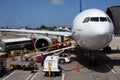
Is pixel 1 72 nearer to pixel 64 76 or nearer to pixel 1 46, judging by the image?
pixel 64 76

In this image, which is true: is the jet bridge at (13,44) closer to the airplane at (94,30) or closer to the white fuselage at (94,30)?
the airplane at (94,30)

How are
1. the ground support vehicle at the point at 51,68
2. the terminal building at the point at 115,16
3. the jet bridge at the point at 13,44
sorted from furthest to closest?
1. the terminal building at the point at 115,16
2. the jet bridge at the point at 13,44
3. the ground support vehicle at the point at 51,68

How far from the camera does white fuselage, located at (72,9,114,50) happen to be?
52.9ft

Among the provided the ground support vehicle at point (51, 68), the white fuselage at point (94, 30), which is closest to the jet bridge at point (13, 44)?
the ground support vehicle at point (51, 68)

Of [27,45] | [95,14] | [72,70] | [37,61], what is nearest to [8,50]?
[27,45]

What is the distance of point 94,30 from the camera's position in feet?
53.1

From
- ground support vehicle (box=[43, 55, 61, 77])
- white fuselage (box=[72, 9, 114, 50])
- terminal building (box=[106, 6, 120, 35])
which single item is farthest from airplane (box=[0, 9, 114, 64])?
terminal building (box=[106, 6, 120, 35])

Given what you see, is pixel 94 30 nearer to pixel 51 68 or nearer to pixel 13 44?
pixel 51 68

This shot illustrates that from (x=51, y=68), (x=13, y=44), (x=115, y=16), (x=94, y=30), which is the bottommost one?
(x=51, y=68)

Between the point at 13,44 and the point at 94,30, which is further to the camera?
the point at 13,44

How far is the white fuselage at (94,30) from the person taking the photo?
1611 cm

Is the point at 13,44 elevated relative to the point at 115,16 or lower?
lower

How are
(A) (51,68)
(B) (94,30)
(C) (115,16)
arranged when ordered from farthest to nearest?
(C) (115,16) → (A) (51,68) → (B) (94,30)

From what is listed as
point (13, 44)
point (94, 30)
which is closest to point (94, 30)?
point (94, 30)
